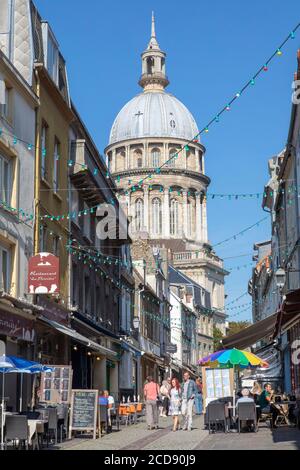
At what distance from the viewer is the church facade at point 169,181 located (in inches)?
4619

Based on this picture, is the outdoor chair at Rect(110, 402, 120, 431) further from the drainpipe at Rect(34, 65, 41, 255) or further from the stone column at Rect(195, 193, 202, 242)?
the stone column at Rect(195, 193, 202, 242)

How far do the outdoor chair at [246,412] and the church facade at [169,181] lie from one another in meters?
93.6

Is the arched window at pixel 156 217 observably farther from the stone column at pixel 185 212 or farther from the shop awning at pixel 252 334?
the shop awning at pixel 252 334

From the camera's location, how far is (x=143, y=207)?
4643 inches

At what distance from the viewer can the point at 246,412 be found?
2009cm

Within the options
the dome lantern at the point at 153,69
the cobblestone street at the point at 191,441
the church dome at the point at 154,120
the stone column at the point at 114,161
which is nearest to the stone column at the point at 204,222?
the church dome at the point at 154,120

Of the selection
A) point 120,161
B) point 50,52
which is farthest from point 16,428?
point 120,161

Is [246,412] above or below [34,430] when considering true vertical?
above

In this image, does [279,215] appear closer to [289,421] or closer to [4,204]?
[289,421]

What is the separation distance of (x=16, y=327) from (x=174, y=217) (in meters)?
99.5

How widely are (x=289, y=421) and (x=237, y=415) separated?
7.72 feet

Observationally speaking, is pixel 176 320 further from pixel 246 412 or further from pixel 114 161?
pixel 246 412
